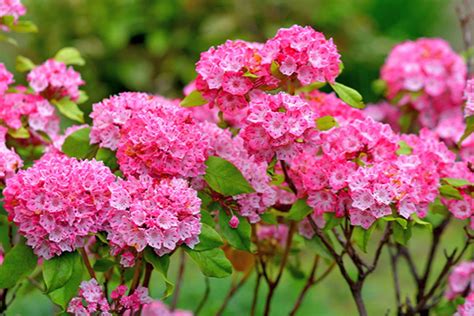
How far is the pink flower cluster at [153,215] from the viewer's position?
163 centimetres

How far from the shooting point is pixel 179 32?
23.9ft

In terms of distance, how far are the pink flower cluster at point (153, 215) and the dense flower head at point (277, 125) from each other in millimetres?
185

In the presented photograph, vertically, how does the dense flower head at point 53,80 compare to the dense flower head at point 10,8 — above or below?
below

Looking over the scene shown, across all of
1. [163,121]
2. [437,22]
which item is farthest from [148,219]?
[437,22]

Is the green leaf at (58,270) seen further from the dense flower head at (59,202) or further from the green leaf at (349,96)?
the green leaf at (349,96)

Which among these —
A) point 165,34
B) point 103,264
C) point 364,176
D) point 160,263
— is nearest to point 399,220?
point 364,176

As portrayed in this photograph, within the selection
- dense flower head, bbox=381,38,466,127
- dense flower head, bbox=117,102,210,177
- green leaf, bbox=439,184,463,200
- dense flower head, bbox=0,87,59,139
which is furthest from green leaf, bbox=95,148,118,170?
dense flower head, bbox=381,38,466,127

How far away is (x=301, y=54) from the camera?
1775 mm

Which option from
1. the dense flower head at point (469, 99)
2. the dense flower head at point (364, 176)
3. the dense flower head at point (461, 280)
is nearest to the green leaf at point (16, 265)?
the dense flower head at point (364, 176)

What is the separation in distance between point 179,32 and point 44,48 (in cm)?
114

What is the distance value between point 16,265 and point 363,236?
73cm

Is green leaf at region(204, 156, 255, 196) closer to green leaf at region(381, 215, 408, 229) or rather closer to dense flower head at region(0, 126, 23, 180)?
green leaf at region(381, 215, 408, 229)

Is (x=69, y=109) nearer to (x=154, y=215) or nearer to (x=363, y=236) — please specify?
(x=154, y=215)

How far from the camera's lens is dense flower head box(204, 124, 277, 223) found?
1.92 meters
